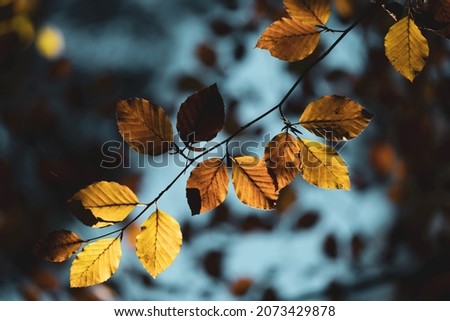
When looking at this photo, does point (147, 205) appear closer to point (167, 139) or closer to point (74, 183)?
point (167, 139)

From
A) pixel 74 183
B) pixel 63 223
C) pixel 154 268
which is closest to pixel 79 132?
pixel 74 183

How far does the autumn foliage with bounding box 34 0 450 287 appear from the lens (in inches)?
18.3

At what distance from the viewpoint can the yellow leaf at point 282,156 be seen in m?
0.48

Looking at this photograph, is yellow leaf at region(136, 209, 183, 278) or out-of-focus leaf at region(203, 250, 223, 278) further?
out-of-focus leaf at region(203, 250, 223, 278)

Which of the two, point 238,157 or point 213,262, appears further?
point 213,262

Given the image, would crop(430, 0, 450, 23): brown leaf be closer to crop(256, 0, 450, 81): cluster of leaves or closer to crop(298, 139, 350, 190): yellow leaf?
crop(256, 0, 450, 81): cluster of leaves

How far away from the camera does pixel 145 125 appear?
0.46 metres

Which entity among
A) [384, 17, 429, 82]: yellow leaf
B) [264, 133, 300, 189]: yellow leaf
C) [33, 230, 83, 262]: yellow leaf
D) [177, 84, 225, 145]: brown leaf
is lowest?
[33, 230, 83, 262]: yellow leaf

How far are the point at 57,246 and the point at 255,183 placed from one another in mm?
236

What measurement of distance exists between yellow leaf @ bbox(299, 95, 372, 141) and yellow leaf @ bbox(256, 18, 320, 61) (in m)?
0.06

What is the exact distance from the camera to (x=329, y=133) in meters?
0.48

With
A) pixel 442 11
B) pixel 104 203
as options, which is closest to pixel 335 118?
pixel 442 11

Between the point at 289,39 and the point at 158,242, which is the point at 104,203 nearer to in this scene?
the point at 158,242

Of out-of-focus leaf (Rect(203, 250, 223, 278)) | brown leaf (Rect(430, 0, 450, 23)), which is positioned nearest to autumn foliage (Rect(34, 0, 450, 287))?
brown leaf (Rect(430, 0, 450, 23))
